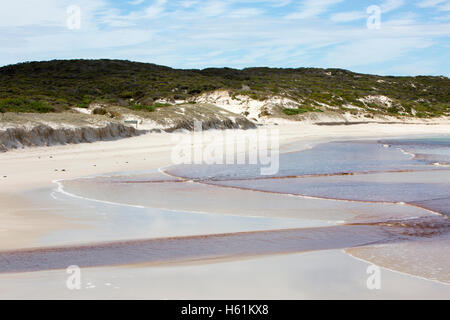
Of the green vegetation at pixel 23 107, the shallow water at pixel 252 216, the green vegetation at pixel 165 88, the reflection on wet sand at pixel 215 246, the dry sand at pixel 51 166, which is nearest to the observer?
the reflection on wet sand at pixel 215 246

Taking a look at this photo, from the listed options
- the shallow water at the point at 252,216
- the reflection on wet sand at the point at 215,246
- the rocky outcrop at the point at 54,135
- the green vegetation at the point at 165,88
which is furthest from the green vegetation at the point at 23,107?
the reflection on wet sand at the point at 215,246

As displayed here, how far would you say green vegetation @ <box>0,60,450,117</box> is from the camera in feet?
173

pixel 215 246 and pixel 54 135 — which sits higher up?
pixel 54 135

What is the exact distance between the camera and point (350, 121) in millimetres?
50969

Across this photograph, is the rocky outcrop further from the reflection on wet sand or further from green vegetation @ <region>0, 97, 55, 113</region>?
the reflection on wet sand

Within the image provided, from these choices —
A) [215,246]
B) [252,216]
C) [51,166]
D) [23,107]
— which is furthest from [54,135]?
[215,246]

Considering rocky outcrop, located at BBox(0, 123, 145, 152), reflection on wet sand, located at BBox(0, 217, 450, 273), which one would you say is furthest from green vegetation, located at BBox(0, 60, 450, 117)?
reflection on wet sand, located at BBox(0, 217, 450, 273)

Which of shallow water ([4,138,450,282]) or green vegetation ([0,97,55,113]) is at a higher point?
green vegetation ([0,97,55,113])

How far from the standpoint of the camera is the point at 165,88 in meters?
60.5

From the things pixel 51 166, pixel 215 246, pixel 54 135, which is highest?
pixel 54 135

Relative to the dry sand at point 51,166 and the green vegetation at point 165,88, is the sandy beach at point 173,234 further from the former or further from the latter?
the green vegetation at point 165,88

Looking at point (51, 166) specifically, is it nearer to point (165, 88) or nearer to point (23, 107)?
point (23, 107)

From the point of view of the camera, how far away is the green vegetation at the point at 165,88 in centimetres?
5288
